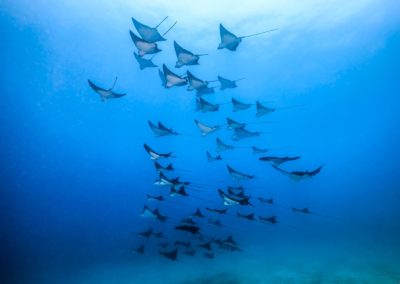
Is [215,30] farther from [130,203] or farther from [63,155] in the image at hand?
[130,203]

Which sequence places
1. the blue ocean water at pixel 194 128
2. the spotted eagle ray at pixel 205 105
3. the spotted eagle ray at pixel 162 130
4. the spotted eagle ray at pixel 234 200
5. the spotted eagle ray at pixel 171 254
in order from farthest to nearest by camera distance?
1. the blue ocean water at pixel 194 128
2. the spotted eagle ray at pixel 171 254
3. the spotted eagle ray at pixel 205 105
4. the spotted eagle ray at pixel 162 130
5. the spotted eagle ray at pixel 234 200

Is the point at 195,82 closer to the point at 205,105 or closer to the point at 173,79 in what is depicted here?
the point at 173,79

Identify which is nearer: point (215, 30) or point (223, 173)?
point (215, 30)

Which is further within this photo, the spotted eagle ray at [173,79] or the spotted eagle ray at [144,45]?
the spotted eagle ray at [173,79]

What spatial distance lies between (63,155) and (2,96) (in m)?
13.2

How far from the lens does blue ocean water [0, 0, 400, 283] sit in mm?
16172

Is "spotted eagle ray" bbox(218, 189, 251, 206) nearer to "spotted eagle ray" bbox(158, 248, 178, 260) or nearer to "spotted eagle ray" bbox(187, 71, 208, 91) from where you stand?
"spotted eagle ray" bbox(187, 71, 208, 91)

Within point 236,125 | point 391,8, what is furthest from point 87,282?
point 391,8

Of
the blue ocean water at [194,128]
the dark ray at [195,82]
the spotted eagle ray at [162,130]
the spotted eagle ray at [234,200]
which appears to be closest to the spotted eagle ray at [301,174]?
the spotted eagle ray at [234,200]

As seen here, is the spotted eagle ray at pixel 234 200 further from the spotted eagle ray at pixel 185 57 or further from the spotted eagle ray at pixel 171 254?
the spotted eagle ray at pixel 171 254

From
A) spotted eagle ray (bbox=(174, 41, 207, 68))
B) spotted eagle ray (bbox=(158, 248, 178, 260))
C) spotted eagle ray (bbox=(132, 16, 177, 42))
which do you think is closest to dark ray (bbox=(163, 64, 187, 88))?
spotted eagle ray (bbox=(174, 41, 207, 68))

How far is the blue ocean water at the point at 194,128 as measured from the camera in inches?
637

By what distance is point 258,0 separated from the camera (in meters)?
14.8

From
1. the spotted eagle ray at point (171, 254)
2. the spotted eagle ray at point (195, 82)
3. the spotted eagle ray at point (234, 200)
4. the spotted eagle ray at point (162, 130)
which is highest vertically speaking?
the spotted eagle ray at point (195, 82)
